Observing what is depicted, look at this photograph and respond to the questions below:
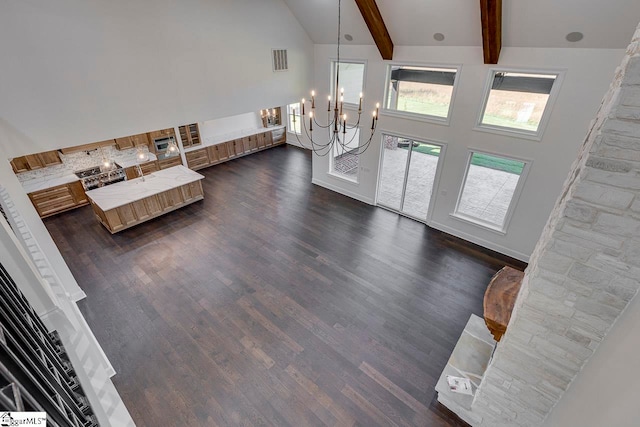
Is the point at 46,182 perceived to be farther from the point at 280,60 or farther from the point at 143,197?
the point at 280,60

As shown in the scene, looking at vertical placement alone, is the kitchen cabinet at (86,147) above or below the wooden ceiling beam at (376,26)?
below

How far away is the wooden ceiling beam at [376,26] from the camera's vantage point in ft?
16.4

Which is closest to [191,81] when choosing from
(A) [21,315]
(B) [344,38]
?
(B) [344,38]

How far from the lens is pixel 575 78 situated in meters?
Result: 4.36

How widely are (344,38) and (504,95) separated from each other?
354 cm

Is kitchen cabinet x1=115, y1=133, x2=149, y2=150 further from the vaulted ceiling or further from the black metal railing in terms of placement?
the black metal railing

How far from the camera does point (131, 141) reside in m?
8.32

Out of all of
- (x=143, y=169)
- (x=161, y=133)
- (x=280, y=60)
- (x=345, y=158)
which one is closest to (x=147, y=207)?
(x=143, y=169)

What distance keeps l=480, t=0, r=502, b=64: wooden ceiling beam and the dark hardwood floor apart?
364 cm

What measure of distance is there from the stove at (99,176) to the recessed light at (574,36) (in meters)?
10.1

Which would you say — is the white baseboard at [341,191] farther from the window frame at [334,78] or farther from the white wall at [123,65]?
the white wall at [123,65]

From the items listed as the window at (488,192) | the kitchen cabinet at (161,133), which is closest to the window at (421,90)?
the window at (488,192)

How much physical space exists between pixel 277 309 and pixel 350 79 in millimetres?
5936

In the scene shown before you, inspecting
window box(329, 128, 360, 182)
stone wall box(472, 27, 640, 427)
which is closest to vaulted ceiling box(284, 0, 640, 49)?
stone wall box(472, 27, 640, 427)
